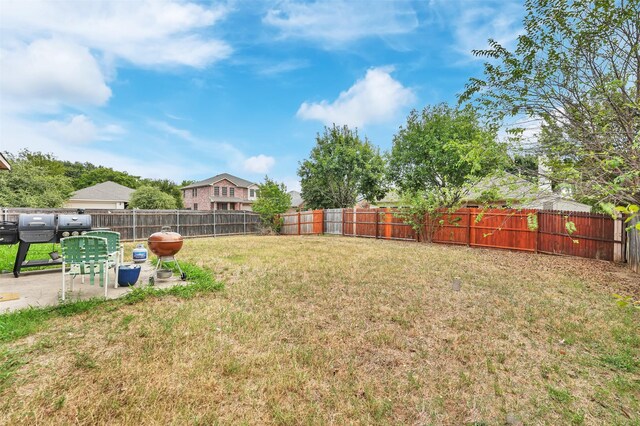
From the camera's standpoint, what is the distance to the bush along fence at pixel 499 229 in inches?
334

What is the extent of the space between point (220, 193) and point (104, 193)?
1122cm

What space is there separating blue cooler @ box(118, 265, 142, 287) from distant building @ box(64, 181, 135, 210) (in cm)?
2602

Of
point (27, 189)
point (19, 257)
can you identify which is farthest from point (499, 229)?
point (27, 189)

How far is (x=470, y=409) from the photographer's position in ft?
7.37

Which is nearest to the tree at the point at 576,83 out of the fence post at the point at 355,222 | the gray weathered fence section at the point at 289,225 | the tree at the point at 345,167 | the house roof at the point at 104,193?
the fence post at the point at 355,222

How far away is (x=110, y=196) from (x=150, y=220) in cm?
1655

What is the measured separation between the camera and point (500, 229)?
8.69 metres

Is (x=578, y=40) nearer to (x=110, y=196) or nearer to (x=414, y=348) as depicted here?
(x=414, y=348)

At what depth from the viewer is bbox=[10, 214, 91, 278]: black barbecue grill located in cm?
528

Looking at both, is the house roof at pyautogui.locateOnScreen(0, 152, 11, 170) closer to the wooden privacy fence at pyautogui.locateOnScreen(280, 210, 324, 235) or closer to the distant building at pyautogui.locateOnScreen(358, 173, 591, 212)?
the distant building at pyautogui.locateOnScreen(358, 173, 591, 212)

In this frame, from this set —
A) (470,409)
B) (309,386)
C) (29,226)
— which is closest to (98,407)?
(309,386)

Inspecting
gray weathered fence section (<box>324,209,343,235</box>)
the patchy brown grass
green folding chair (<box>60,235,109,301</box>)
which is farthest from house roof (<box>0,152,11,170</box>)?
gray weathered fence section (<box>324,209,343,235</box>)

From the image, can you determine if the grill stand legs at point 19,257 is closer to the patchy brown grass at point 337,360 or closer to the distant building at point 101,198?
the patchy brown grass at point 337,360

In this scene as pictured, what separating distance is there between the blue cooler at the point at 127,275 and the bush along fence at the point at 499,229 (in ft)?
18.3
